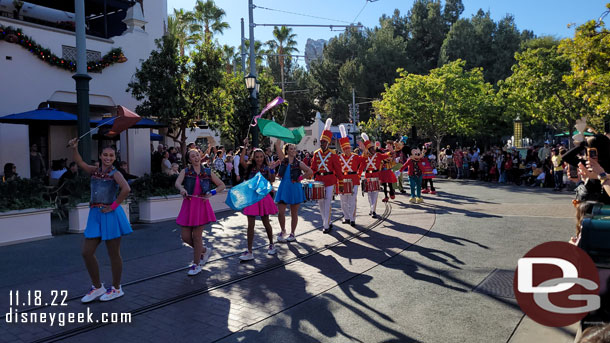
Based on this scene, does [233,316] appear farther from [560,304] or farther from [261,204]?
[560,304]

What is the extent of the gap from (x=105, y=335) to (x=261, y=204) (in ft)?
10.7

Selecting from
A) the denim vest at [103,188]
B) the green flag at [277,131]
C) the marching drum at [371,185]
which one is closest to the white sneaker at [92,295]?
the denim vest at [103,188]

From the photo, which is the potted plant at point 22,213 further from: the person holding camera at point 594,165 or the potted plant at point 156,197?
the person holding camera at point 594,165

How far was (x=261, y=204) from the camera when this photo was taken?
7.21m

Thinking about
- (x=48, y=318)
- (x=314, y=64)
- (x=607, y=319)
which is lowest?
(x=48, y=318)

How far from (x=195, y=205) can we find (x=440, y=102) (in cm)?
2369

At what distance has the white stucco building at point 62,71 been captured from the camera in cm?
1421

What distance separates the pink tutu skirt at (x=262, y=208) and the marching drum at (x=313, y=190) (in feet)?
5.51

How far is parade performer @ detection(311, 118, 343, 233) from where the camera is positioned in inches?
371

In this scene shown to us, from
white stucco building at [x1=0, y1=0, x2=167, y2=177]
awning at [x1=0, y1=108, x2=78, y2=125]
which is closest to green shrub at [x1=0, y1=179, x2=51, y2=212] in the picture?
awning at [x1=0, y1=108, x2=78, y2=125]

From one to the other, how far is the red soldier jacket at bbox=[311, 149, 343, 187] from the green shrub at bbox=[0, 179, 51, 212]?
19.1 feet

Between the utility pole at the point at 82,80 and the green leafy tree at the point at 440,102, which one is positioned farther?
the green leafy tree at the point at 440,102

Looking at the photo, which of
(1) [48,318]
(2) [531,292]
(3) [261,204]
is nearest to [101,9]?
(3) [261,204]

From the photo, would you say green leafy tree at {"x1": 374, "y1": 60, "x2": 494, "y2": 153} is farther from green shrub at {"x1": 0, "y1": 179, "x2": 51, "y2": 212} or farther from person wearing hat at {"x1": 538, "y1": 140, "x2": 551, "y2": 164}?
green shrub at {"x1": 0, "y1": 179, "x2": 51, "y2": 212}
